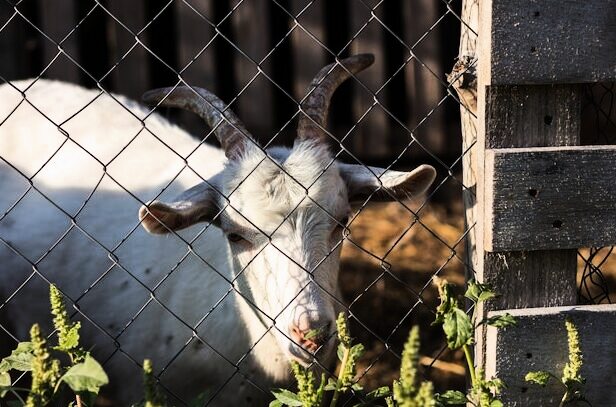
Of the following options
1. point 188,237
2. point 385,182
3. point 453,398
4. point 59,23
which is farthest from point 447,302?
point 59,23

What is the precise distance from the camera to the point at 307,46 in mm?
7648

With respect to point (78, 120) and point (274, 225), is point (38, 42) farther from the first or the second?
point (274, 225)

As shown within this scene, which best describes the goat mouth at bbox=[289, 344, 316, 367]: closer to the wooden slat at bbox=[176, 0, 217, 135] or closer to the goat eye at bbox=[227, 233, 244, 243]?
the goat eye at bbox=[227, 233, 244, 243]

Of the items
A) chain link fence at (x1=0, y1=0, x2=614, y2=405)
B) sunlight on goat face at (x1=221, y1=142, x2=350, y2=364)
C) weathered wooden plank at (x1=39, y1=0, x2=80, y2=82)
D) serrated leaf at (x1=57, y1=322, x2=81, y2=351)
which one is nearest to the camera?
serrated leaf at (x1=57, y1=322, x2=81, y2=351)

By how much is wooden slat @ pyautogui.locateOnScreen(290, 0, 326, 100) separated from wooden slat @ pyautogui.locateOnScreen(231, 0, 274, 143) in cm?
24

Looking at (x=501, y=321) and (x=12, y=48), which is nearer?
(x=501, y=321)

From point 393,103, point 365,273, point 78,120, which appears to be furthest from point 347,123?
point 78,120

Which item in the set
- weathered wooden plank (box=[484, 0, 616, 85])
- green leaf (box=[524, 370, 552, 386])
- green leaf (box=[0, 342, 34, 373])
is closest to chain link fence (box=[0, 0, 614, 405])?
green leaf (box=[524, 370, 552, 386])

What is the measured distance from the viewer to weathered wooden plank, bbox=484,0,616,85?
9.96 ft

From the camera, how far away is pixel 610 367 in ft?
10.6

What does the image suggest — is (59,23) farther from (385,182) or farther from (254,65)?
(385,182)

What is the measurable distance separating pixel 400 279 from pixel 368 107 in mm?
1585

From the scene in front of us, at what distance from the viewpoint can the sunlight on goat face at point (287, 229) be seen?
3.76m

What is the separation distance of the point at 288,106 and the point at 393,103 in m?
0.90
